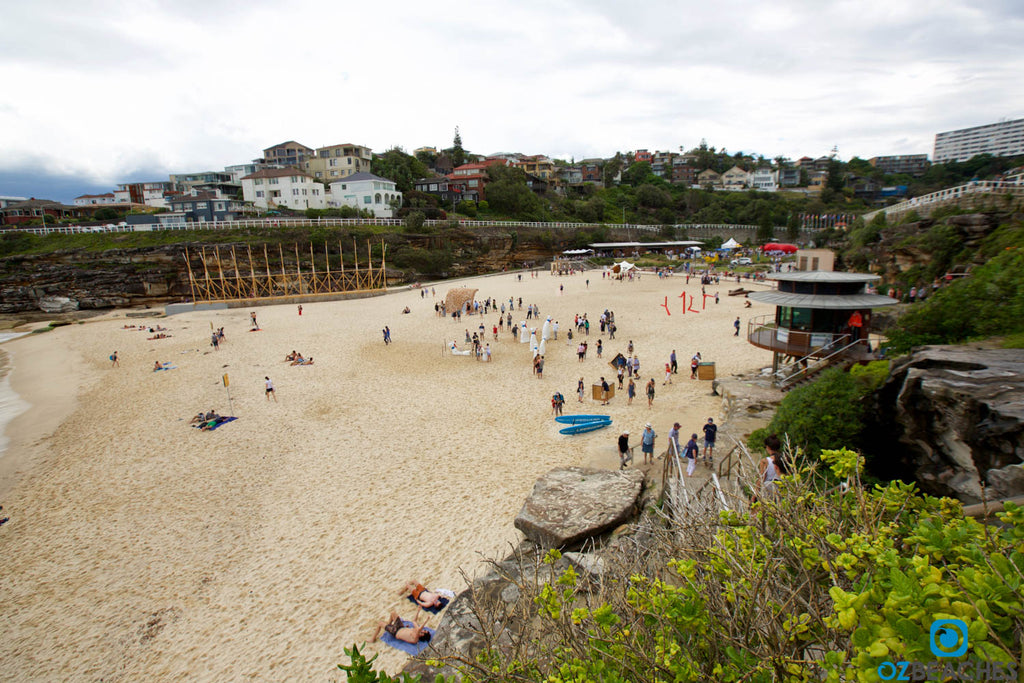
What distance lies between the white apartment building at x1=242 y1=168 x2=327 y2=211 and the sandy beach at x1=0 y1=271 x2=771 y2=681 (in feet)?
154

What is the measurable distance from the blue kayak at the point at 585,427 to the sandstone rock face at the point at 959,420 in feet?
23.1

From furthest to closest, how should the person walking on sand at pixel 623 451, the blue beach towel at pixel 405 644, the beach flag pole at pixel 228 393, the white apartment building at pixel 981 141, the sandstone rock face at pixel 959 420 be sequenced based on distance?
the white apartment building at pixel 981 141 < the beach flag pole at pixel 228 393 < the person walking on sand at pixel 623 451 < the blue beach towel at pixel 405 644 < the sandstone rock face at pixel 959 420

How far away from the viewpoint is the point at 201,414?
15.6 meters

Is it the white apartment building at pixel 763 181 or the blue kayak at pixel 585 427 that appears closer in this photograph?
the blue kayak at pixel 585 427

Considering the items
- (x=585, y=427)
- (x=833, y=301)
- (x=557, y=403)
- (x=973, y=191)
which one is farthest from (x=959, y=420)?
(x=973, y=191)

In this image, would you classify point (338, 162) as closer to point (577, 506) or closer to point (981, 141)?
point (577, 506)

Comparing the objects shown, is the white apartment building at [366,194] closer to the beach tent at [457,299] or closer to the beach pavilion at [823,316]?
the beach tent at [457,299]

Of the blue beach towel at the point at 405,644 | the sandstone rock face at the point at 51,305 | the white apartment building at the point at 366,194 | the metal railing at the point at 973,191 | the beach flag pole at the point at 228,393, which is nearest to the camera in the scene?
the blue beach towel at the point at 405,644

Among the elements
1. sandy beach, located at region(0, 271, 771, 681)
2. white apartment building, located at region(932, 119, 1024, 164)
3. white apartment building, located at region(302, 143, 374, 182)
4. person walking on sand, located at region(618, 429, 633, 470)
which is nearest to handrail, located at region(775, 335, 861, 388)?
sandy beach, located at region(0, 271, 771, 681)

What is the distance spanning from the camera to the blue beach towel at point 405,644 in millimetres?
6862

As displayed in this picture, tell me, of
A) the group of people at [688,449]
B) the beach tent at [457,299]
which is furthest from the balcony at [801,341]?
the beach tent at [457,299]

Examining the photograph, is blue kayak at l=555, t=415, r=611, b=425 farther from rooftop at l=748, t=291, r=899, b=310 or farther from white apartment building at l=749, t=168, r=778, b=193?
white apartment building at l=749, t=168, r=778, b=193

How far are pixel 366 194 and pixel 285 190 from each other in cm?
1145

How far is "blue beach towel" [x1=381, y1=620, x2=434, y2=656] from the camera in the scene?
6.86 m
